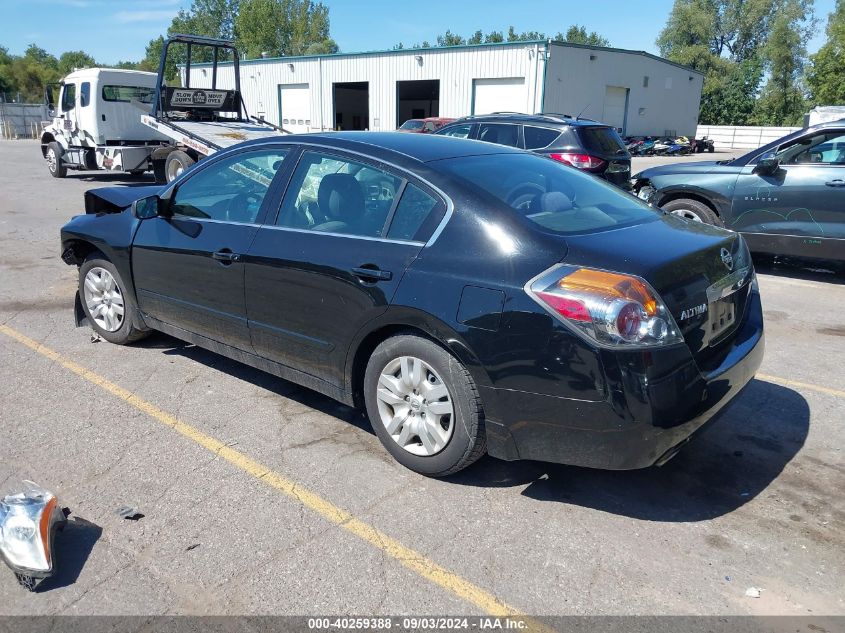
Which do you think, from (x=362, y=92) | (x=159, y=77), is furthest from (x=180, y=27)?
(x=159, y=77)

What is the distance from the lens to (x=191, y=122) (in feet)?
46.6

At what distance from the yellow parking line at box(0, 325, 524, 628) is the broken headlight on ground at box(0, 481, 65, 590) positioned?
0.96 m

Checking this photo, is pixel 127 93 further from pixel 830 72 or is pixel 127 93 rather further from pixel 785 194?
pixel 830 72

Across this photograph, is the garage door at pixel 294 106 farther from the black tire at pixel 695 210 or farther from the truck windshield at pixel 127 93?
the black tire at pixel 695 210

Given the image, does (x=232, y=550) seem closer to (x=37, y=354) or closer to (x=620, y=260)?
(x=620, y=260)

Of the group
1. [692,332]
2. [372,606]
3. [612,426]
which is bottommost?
[372,606]

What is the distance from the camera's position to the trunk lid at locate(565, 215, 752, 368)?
9.50 ft

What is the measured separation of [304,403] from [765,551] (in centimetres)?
268

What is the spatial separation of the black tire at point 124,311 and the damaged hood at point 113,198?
0.44 m

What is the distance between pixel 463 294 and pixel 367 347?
72cm

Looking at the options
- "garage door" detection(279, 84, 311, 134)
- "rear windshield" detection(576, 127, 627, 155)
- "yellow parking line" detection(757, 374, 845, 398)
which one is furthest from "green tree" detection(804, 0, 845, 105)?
"yellow parking line" detection(757, 374, 845, 398)

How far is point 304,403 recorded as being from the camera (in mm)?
4332

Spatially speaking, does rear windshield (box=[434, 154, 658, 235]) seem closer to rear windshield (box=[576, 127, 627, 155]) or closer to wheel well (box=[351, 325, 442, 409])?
wheel well (box=[351, 325, 442, 409])

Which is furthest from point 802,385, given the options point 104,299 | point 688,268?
point 104,299
